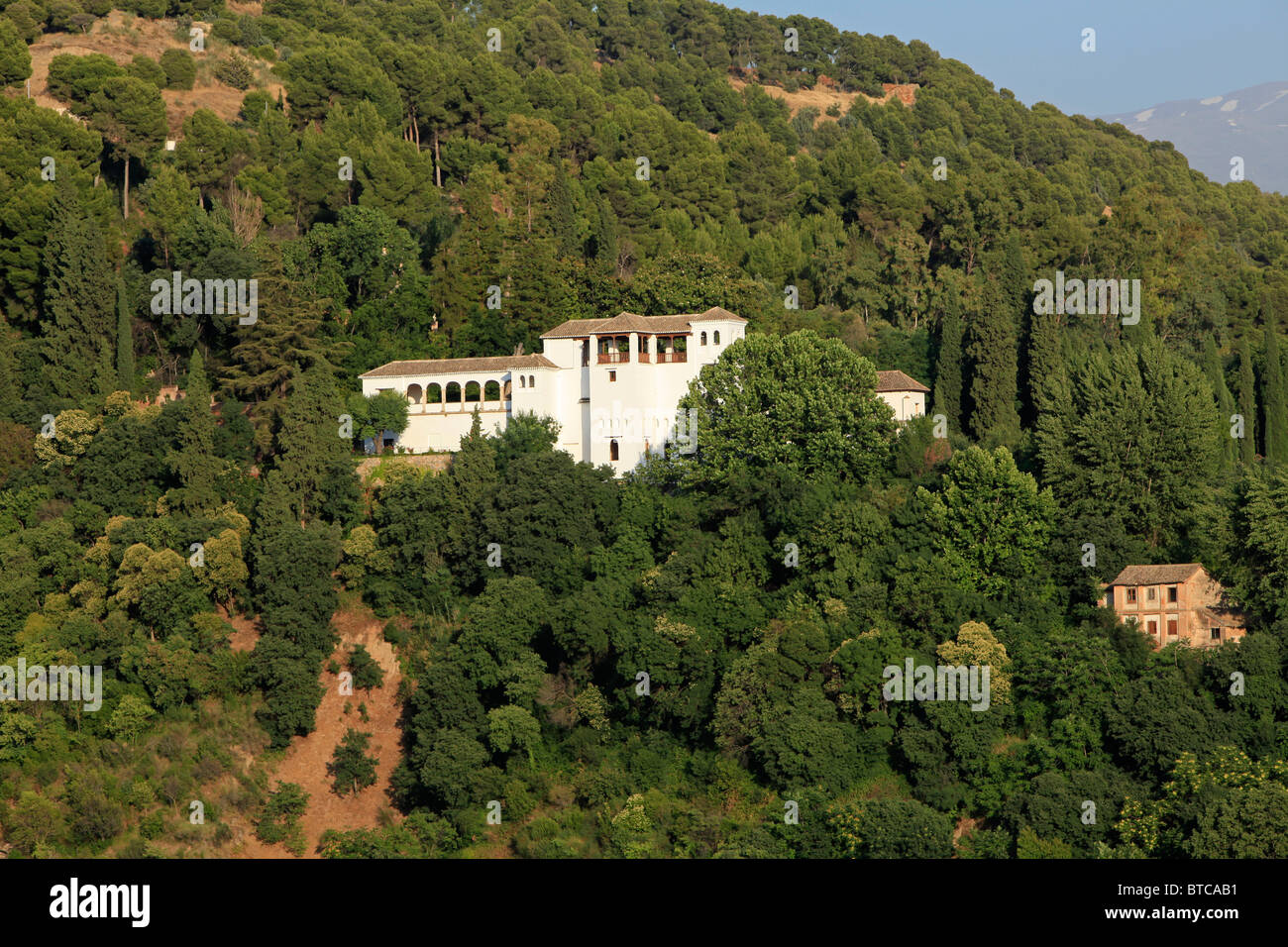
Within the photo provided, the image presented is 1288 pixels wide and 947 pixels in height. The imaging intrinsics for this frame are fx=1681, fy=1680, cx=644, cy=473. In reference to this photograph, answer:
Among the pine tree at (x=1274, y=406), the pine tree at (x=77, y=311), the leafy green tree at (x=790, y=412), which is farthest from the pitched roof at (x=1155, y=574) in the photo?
the pine tree at (x=77, y=311)

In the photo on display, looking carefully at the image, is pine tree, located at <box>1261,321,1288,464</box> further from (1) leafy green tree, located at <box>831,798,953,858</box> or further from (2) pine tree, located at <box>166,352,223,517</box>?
(2) pine tree, located at <box>166,352,223,517</box>

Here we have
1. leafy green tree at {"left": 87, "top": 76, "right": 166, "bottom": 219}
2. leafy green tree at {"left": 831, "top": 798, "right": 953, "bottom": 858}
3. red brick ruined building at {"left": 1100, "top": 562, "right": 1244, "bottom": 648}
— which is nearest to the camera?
leafy green tree at {"left": 831, "top": 798, "right": 953, "bottom": 858}

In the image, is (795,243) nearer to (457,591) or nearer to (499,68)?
(499,68)

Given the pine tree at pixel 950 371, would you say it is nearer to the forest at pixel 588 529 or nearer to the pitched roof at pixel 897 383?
the forest at pixel 588 529

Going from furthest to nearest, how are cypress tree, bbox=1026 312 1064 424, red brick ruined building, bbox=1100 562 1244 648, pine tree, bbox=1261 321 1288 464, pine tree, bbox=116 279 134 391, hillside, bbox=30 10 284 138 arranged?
hillside, bbox=30 10 284 138, pine tree, bbox=116 279 134 391, pine tree, bbox=1261 321 1288 464, cypress tree, bbox=1026 312 1064 424, red brick ruined building, bbox=1100 562 1244 648

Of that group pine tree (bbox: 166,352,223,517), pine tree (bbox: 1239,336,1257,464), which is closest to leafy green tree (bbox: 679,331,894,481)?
pine tree (bbox: 1239,336,1257,464)

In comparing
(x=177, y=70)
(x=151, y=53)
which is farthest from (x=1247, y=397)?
(x=151, y=53)
